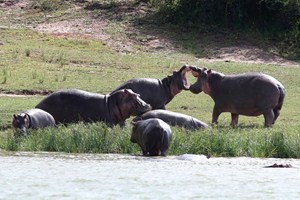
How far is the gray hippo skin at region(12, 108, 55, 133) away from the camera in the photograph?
16.6 meters

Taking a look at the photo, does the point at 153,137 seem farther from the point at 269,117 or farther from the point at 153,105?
the point at 153,105

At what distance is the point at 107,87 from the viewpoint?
2506cm

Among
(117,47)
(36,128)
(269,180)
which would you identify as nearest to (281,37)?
(117,47)

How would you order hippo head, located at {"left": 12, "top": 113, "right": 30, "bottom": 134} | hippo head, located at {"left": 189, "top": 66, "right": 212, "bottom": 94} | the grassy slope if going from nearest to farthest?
the grassy slope < hippo head, located at {"left": 12, "top": 113, "right": 30, "bottom": 134} < hippo head, located at {"left": 189, "top": 66, "right": 212, "bottom": 94}

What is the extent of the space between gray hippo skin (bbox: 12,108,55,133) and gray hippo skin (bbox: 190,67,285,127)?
3.58 m

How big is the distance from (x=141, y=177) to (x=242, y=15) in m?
24.7

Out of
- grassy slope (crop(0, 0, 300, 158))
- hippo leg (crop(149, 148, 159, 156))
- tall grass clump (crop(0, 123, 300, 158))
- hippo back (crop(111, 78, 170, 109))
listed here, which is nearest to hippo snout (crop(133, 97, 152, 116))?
grassy slope (crop(0, 0, 300, 158))

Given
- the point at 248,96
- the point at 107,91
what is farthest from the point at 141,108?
the point at 107,91

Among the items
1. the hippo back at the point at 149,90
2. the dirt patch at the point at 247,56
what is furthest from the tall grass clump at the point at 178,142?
the dirt patch at the point at 247,56

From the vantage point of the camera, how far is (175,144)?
15.3 metres

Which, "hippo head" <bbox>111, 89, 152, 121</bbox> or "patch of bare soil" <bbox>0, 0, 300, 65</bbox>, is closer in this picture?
"hippo head" <bbox>111, 89, 152, 121</bbox>

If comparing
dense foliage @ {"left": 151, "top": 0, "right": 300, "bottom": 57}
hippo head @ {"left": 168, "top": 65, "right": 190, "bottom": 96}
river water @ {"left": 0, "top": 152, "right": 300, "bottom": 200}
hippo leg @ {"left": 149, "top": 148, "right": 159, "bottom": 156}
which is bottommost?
hippo leg @ {"left": 149, "top": 148, "right": 159, "bottom": 156}

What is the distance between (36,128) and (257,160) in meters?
3.84

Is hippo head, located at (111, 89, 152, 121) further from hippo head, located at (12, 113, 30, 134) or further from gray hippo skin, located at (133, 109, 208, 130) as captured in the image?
hippo head, located at (12, 113, 30, 134)
